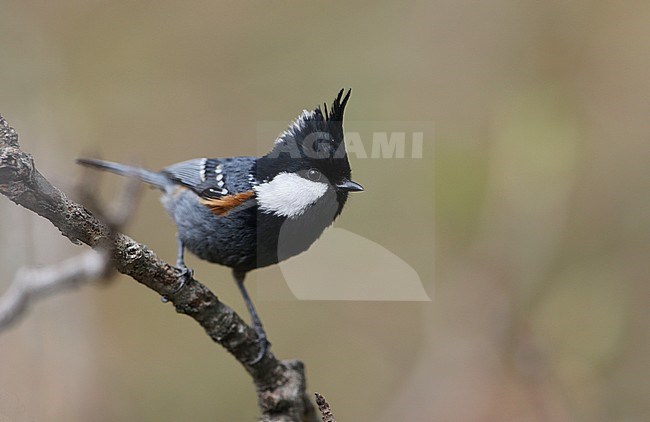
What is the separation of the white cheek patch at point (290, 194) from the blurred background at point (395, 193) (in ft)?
0.62

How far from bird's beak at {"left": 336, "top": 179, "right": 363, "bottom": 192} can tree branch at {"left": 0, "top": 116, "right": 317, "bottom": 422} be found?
20.0 inches

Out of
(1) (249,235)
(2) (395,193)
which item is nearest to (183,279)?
(1) (249,235)

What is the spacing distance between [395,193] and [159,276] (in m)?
1.36

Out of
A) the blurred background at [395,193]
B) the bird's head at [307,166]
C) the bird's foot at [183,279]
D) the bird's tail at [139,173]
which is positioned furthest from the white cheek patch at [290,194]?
the bird's tail at [139,173]

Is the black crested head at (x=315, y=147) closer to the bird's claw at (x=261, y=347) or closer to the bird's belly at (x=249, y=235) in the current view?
the bird's belly at (x=249, y=235)

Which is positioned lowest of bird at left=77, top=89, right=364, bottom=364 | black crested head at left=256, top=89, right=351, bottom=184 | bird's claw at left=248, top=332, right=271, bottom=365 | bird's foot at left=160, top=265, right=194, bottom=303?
bird's claw at left=248, top=332, right=271, bottom=365

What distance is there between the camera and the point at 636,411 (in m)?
2.94

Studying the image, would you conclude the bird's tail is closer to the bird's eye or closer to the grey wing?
the grey wing

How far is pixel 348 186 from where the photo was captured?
218 centimetres

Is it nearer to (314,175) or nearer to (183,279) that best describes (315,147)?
(314,175)

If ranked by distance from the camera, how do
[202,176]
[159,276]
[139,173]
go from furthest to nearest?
1. [139,173]
2. [202,176]
3. [159,276]

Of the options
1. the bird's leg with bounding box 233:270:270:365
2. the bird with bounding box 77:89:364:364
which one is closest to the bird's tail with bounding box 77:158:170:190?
the bird with bounding box 77:89:364:364

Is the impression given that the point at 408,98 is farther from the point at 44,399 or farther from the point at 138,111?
the point at 44,399

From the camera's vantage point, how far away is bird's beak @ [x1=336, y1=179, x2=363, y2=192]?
2.18m
